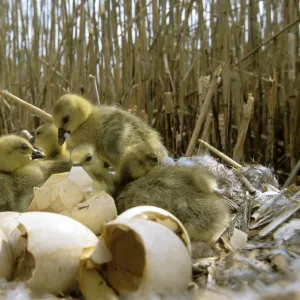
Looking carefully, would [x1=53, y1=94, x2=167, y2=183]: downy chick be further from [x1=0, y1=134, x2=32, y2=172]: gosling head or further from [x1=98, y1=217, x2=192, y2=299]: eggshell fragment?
[x1=98, y1=217, x2=192, y2=299]: eggshell fragment

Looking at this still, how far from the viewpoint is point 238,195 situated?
3.83 ft

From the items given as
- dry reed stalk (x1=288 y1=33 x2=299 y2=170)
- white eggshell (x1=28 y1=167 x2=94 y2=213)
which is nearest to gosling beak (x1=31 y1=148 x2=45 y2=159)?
white eggshell (x1=28 y1=167 x2=94 y2=213)

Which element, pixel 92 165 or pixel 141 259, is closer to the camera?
pixel 141 259

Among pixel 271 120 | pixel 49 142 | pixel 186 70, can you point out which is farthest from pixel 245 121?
pixel 186 70

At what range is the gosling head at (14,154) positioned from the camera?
3.50ft

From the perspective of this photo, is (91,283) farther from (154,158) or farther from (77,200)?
(154,158)

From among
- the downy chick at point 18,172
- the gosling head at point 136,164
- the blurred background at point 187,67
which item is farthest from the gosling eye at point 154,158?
the blurred background at point 187,67

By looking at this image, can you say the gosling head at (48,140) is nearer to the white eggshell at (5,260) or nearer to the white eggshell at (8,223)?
the white eggshell at (8,223)

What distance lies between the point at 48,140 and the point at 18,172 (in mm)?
173

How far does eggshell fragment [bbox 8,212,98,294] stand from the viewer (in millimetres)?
649

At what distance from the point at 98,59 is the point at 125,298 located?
66.1 inches

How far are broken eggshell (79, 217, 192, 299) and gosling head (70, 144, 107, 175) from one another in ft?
1.12

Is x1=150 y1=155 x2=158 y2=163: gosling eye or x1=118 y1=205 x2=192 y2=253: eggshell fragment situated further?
x1=150 y1=155 x2=158 y2=163: gosling eye

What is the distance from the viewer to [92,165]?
1026 mm
